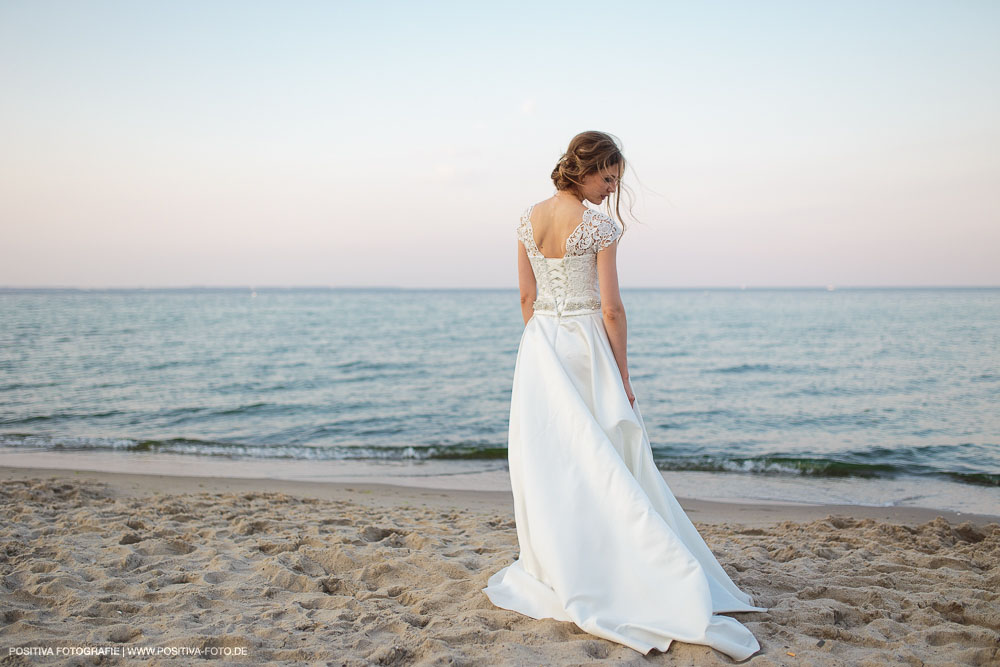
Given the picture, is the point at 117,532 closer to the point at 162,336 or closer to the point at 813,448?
the point at 813,448

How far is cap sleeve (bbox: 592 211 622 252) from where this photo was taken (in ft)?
10.3

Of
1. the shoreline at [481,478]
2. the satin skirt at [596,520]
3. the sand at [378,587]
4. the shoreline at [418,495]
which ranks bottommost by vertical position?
the shoreline at [481,478]

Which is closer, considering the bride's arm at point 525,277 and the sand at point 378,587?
Result: the sand at point 378,587

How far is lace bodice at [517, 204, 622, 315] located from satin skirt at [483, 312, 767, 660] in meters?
0.08

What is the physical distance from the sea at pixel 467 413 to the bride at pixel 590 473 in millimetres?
4343

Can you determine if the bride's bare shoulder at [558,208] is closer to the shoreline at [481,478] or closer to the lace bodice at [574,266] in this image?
the lace bodice at [574,266]

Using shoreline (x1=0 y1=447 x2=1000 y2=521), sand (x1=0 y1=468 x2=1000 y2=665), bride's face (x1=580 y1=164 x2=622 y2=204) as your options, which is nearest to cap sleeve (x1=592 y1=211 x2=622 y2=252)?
bride's face (x1=580 y1=164 x2=622 y2=204)

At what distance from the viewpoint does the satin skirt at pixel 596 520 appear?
9.13 feet

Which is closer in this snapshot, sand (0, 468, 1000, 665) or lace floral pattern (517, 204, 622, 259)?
sand (0, 468, 1000, 665)

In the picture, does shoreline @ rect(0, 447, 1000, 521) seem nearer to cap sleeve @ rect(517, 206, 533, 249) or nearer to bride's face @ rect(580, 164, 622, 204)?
cap sleeve @ rect(517, 206, 533, 249)

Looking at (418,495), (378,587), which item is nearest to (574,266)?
(378,587)

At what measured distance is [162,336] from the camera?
85.5ft


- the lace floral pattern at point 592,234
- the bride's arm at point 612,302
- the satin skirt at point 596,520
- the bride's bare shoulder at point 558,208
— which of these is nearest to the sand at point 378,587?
the satin skirt at point 596,520

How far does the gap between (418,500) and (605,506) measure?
408 centimetres
